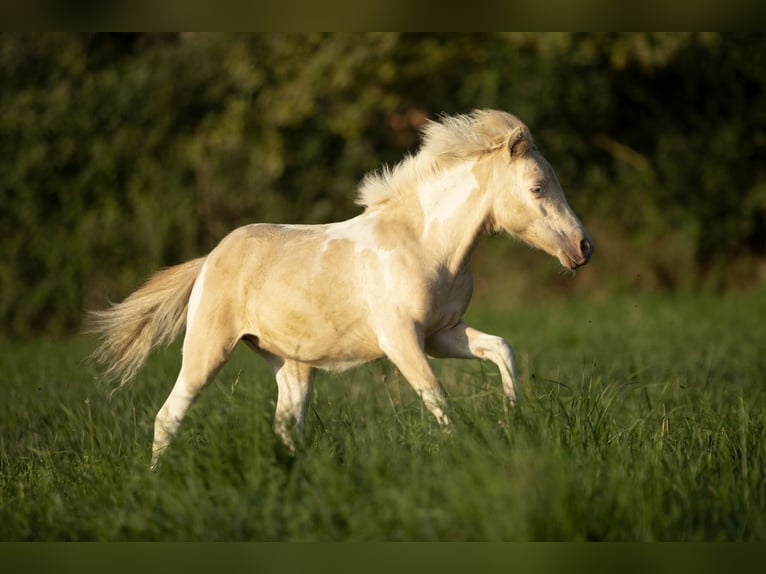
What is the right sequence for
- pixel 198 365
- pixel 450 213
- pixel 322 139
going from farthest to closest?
1. pixel 322 139
2. pixel 198 365
3. pixel 450 213

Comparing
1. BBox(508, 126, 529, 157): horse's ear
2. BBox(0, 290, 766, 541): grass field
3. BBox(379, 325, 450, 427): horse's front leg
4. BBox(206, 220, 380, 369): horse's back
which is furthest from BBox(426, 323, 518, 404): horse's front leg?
BBox(508, 126, 529, 157): horse's ear

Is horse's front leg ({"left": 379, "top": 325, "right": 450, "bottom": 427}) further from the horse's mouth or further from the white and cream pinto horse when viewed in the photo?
the horse's mouth

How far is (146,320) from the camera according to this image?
6500 mm

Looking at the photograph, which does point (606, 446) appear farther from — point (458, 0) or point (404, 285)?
point (458, 0)

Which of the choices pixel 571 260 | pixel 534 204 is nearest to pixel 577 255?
pixel 571 260

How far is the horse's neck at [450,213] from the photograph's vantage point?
18.5 ft

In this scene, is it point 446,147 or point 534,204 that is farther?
point 446,147

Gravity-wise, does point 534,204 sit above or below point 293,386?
above

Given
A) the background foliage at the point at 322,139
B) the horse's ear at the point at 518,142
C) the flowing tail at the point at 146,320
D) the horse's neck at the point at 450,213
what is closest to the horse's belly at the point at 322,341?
the horse's neck at the point at 450,213

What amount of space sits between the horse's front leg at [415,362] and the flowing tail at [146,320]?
5.44 feet

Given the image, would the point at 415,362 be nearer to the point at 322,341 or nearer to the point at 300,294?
the point at 322,341

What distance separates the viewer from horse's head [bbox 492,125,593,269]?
5.54 m

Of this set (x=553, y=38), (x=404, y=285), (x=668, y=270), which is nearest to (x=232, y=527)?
(x=404, y=285)

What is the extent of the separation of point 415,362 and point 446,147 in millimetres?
1294
